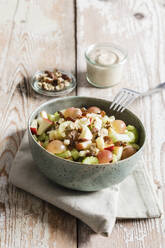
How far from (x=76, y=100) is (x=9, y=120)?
0.33m

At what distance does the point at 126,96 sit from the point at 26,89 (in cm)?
48

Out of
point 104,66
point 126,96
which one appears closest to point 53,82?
point 104,66

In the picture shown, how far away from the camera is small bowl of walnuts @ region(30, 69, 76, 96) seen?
1.81m

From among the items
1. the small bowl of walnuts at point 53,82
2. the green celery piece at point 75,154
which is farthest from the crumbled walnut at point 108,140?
the small bowl of walnuts at point 53,82

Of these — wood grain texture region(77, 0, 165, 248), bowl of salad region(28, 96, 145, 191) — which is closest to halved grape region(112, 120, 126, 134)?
bowl of salad region(28, 96, 145, 191)

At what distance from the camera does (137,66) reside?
2064mm

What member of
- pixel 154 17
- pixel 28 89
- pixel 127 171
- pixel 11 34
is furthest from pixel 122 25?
pixel 127 171

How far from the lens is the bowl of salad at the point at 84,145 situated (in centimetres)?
118

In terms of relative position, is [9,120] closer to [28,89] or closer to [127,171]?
[28,89]

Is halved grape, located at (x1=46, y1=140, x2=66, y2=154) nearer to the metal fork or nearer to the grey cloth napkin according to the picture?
the grey cloth napkin

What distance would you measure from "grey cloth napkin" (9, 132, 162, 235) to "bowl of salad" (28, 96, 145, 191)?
0.15 feet

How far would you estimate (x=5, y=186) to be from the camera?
133 cm

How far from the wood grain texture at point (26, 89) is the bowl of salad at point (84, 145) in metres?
0.13

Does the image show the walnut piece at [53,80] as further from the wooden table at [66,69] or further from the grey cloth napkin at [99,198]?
the grey cloth napkin at [99,198]
